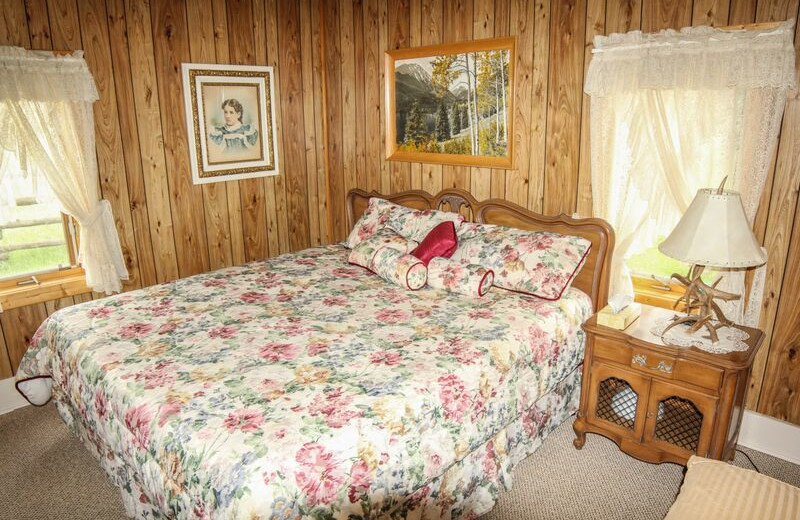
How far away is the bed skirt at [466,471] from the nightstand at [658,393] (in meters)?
0.21

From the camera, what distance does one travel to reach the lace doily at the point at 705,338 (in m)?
2.30

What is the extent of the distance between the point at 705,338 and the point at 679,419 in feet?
1.46

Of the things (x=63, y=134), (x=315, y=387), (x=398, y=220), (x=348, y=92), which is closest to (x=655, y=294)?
(x=398, y=220)

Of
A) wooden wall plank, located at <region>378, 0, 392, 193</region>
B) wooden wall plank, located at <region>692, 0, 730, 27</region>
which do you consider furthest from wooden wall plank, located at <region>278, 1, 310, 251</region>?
A: wooden wall plank, located at <region>692, 0, 730, 27</region>

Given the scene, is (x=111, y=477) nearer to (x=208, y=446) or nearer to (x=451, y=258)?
(x=208, y=446)

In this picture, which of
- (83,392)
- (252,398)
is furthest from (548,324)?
(83,392)

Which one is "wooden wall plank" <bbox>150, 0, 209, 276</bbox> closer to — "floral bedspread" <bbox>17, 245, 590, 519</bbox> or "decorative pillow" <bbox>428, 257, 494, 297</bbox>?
"floral bedspread" <bbox>17, 245, 590, 519</bbox>

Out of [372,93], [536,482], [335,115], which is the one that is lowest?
[536,482]

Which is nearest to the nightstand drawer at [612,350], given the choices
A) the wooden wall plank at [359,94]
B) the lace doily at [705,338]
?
the lace doily at [705,338]

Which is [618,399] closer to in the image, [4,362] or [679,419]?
[679,419]

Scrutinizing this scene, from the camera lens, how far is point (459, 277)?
114 inches

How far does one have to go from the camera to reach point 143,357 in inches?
87.6

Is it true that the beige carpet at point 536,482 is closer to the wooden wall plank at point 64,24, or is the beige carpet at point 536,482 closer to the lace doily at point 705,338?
the lace doily at point 705,338

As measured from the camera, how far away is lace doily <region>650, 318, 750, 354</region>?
230 cm
